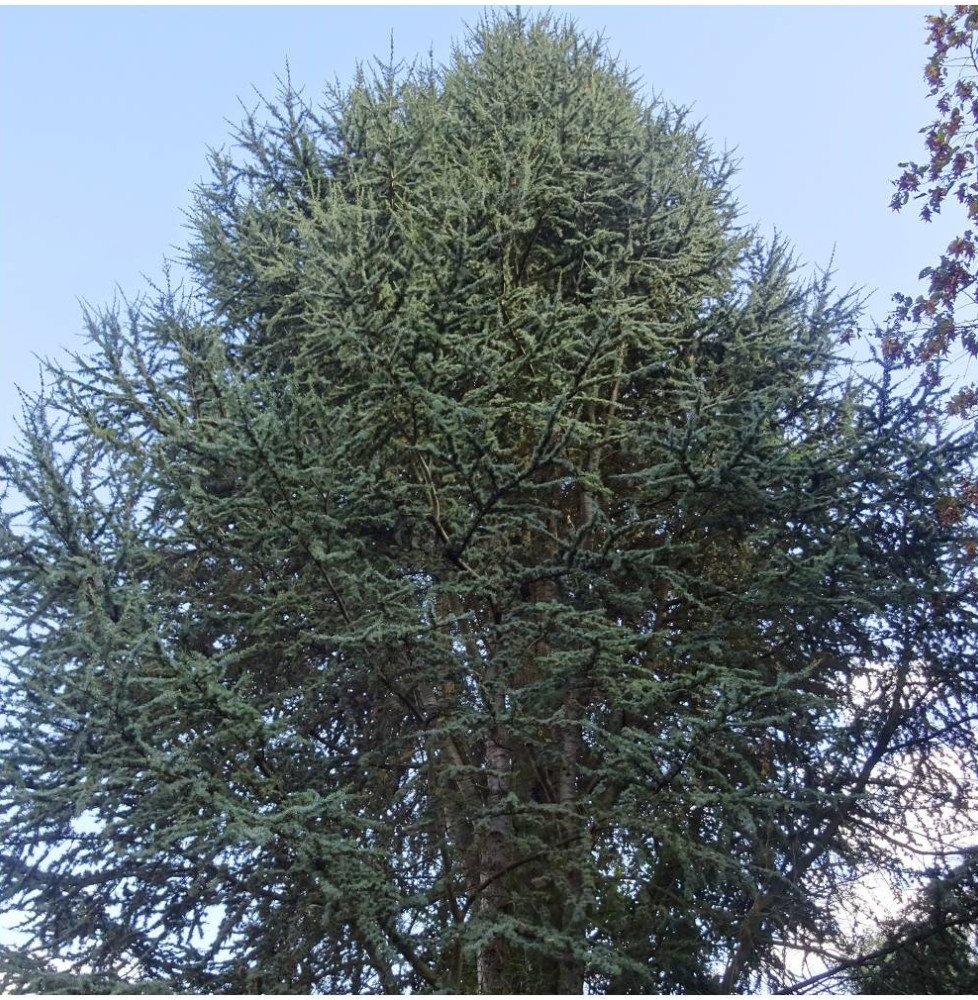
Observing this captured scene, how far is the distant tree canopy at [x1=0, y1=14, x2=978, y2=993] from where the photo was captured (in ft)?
20.5

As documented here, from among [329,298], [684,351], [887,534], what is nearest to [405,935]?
[329,298]

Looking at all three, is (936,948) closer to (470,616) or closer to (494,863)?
(494,863)

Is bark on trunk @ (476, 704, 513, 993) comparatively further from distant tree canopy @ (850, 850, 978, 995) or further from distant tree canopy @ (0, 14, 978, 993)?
distant tree canopy @ (850, 850, 978, 995)

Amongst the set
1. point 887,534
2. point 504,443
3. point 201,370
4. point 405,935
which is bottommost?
point 405,935

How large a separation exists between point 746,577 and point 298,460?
366cm

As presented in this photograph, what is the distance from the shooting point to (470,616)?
22.1 feet

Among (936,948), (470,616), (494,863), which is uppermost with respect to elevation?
(470,616)

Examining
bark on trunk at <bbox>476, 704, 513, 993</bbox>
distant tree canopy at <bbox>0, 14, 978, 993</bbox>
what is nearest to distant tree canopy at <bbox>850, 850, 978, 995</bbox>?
distant tree canopy at <bbox>0, 14, 978, 993</bbox>

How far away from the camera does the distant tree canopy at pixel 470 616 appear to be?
20.5ft

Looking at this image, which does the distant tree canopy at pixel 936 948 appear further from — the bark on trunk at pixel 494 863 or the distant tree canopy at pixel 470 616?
the bark on trunk at pixel 494 863

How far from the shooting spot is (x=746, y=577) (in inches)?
325

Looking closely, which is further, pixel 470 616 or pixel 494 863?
pixel 494 863

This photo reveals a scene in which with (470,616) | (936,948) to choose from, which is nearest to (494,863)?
(470,616)

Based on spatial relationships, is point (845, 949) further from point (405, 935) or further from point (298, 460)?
point (298, 460)
